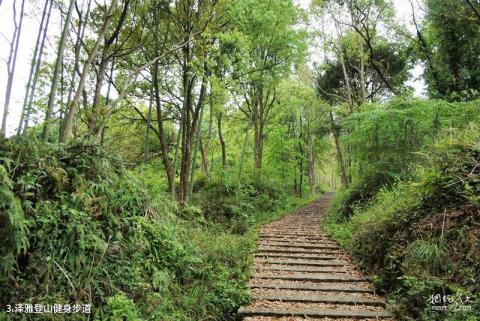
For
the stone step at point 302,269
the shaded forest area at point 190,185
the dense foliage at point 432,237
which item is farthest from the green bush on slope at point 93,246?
the dense foliage at point 432,237

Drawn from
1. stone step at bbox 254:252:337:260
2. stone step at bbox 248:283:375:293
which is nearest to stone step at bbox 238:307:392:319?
stone step at bbox 248:283:375:293

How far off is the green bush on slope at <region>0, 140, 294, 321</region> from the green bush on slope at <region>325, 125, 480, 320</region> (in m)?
2.05

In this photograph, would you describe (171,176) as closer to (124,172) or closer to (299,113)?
(124,172)

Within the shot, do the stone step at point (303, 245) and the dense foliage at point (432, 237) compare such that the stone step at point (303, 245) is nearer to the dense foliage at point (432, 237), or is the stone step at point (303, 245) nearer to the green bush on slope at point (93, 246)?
the dense foliage at point (432, 237)

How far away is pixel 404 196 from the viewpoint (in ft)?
17.6

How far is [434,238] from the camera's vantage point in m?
4.00

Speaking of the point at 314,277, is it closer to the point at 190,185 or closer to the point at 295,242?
the point at 295,242

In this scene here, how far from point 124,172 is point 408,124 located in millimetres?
7211

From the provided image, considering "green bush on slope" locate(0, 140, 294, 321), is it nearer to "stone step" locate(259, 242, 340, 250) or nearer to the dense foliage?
the dense foliage

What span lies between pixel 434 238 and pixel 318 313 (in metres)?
1.71

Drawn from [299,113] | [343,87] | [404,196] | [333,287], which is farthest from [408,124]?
[299,113]

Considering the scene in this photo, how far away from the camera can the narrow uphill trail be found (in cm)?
381

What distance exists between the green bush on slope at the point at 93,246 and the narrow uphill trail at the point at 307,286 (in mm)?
393

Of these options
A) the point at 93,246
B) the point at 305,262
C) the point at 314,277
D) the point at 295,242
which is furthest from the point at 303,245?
the point at 93,246
